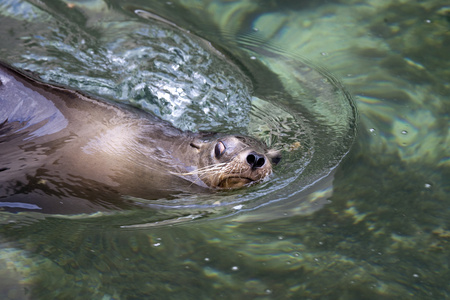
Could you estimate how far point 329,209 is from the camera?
389 centimetres

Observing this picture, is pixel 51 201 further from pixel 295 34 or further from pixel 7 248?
pixel 295 34

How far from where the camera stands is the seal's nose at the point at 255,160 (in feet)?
12.7

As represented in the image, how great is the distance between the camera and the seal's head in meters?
3.90

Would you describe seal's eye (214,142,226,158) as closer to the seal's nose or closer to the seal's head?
Answer: the seal's head

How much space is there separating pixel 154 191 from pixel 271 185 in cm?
91

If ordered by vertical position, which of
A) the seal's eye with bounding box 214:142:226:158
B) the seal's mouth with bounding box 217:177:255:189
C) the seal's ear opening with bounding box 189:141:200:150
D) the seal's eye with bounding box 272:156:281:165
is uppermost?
the seal's eye with bounding box 214:142:226:158

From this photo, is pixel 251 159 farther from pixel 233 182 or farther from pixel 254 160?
pixel 233 182

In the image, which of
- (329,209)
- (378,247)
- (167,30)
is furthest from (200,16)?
(378,247)

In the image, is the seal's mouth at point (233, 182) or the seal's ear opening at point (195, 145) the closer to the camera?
the seal's mouth at point (233, 182)

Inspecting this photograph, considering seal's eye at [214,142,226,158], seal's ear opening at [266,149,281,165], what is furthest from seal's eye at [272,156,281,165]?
seal's eye at [214,142,226,158]

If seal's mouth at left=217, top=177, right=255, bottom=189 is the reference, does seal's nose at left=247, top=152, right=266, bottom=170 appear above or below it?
above

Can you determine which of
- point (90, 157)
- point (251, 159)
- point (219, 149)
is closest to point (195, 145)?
point (219, 149)

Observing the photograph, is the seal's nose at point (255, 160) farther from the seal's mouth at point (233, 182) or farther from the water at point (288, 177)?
the water at point (288, 177)

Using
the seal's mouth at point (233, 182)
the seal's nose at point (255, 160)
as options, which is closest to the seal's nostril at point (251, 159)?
the seal's nose at point (255, 160)
